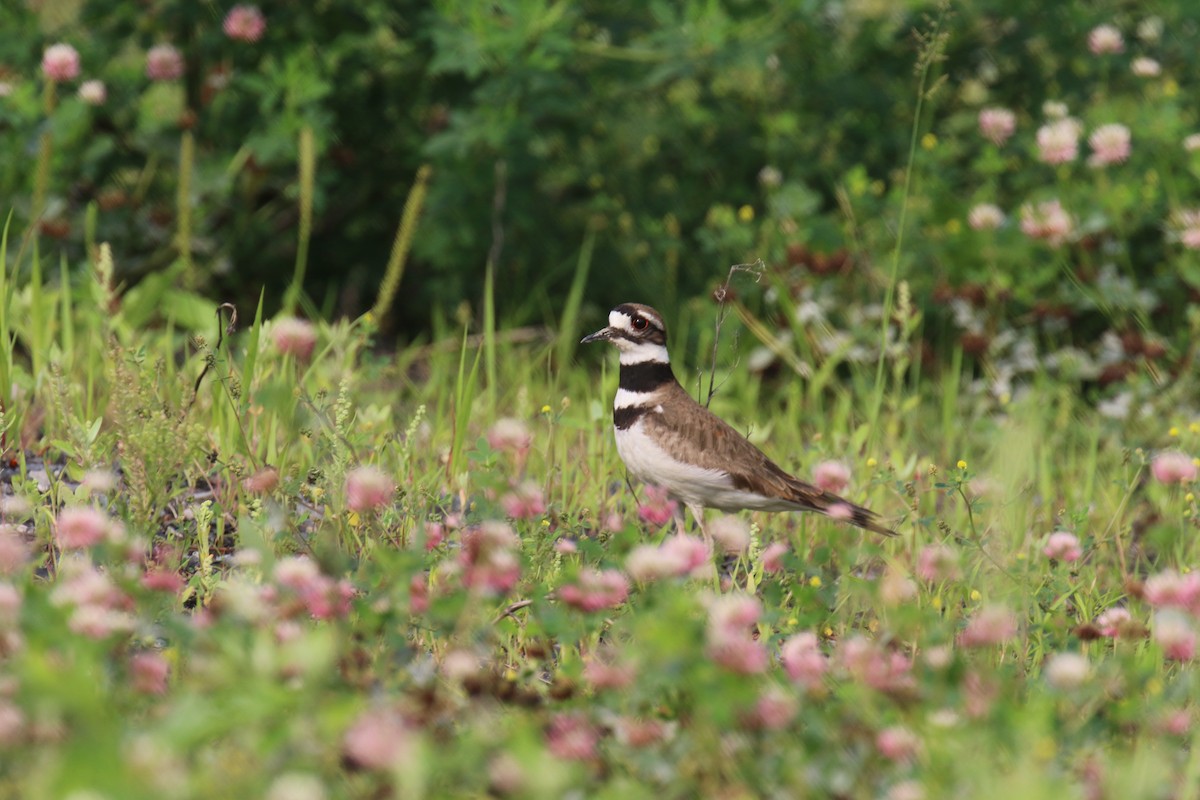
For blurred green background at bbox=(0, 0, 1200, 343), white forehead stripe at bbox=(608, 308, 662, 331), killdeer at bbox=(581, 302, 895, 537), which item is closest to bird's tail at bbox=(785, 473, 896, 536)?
killdeer at bbox=(581, 302, 895, 537)

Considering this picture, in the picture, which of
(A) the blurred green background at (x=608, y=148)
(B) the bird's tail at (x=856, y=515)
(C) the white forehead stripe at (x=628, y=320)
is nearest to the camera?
(B) the bird's tail at (x=856, y=515)

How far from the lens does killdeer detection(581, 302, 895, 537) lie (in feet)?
15.1

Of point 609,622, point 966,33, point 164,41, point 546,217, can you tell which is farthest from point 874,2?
point 609,622

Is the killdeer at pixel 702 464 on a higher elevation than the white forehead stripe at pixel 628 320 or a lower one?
lower

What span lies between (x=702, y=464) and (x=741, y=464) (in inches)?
5.0

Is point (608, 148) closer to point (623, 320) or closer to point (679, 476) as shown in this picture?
point (623, 320)

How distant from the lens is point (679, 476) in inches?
181

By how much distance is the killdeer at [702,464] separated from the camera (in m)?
4.59

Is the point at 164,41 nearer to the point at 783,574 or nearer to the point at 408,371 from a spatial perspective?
the point at 408,371

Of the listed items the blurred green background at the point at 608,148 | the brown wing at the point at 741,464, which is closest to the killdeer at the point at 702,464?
the brown wing at the point at 741,464

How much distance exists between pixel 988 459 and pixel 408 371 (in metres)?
2.76

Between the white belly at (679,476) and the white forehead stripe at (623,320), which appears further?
the white forehead stripe at (623,320)

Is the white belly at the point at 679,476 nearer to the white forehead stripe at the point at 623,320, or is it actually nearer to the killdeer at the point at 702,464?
the killdeer at the point at 702,464

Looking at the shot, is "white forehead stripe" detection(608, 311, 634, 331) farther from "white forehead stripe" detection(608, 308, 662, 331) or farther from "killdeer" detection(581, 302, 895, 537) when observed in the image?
"killdeer" detection(581, 302, 895, 537)
